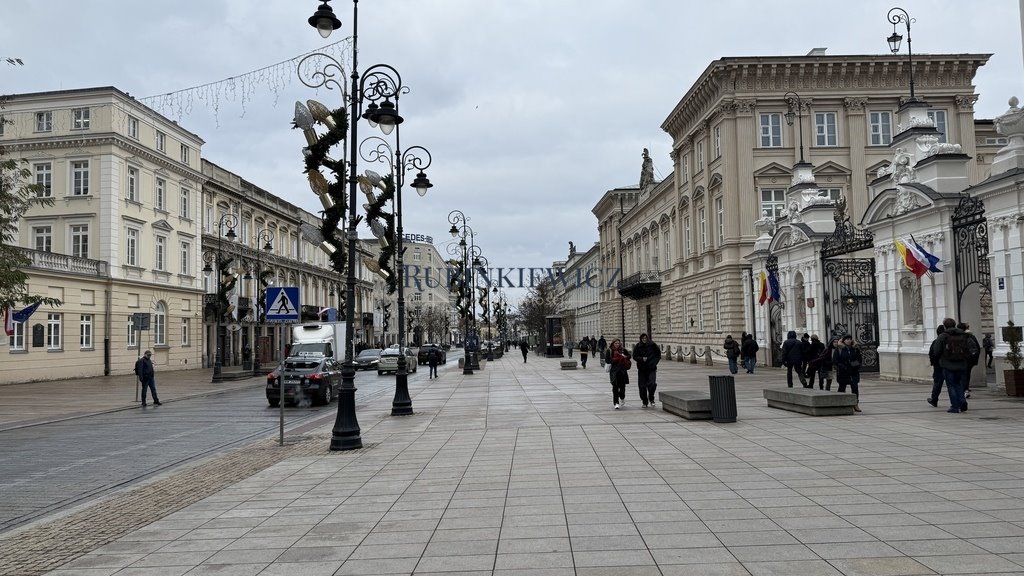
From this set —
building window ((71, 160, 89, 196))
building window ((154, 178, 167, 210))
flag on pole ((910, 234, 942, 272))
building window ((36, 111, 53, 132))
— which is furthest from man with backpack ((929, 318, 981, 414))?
building window ((36, 111, 53, 132))

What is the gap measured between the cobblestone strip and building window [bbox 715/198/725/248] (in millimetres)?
31868

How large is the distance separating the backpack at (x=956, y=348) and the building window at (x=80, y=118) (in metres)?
41.9

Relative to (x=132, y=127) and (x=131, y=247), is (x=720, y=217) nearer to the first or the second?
(x=131, y=247)

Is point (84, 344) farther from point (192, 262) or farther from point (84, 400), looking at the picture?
point (84, 400)

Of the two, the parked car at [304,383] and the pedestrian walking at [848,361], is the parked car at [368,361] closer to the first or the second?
the parked car at [304,383]

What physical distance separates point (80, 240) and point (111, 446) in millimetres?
31458

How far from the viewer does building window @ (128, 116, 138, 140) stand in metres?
41.3

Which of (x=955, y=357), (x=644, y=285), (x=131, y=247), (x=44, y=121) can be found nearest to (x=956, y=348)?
(x=955, y=357)

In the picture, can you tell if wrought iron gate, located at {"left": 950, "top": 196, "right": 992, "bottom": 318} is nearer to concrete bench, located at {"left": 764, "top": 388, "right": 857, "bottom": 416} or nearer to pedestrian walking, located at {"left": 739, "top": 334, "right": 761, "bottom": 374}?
concrete bench, located at {"left": 764, "top": 388, "right": 857, "bottom": 416}

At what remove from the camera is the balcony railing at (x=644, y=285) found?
53156 mm

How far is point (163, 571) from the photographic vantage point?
5578 mm

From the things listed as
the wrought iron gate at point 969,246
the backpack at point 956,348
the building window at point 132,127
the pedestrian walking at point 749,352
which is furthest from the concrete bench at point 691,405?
the building window at point 132,127

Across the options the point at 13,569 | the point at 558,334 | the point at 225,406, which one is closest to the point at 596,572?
the point at 13,569

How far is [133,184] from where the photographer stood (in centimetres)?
4162
